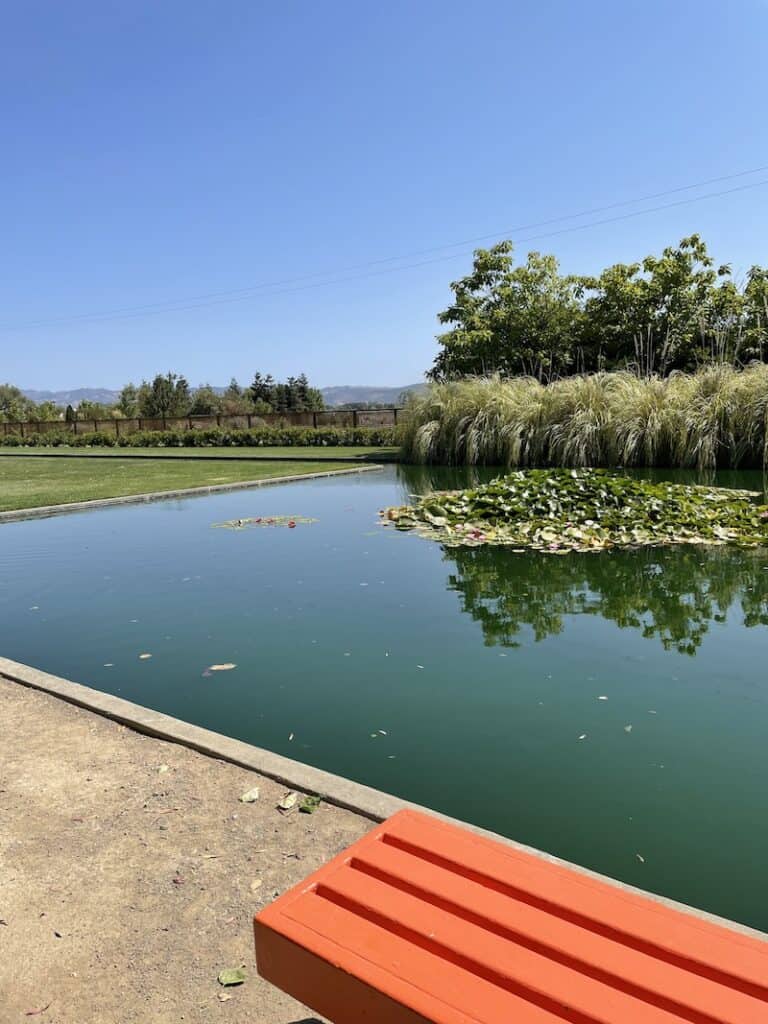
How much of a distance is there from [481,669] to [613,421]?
10817 millimetres

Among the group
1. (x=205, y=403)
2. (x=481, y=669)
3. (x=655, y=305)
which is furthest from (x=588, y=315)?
(x=205, y=403)

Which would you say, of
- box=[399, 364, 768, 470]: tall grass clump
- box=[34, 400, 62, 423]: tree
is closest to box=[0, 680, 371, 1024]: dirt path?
box=[399, 364, 768, 470]: tall grass clump

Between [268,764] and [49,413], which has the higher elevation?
[49,413]

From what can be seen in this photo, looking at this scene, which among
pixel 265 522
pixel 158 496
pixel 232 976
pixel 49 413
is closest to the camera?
pixel 232 976

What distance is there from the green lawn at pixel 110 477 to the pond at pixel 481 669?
4829mm

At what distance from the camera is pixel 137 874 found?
91.5 inches

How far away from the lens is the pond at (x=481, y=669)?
8.87 ft

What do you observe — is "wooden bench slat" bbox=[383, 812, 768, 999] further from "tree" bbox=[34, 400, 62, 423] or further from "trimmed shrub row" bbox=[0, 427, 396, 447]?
"tree" bbox=[34, 400, 62, 423]

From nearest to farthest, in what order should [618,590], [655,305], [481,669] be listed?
[481,669] → [618,590] → [655,305]

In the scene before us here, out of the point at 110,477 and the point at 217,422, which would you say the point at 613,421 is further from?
the point at 217,422

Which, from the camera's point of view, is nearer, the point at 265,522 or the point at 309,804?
the point at 309,804

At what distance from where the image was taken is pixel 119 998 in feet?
6.07

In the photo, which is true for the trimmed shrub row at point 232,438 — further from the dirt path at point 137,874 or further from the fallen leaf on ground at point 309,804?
the fallen leaf on ground at point 309,804

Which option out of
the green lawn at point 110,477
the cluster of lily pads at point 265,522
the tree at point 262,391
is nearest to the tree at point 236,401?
the tree at point 262,391
